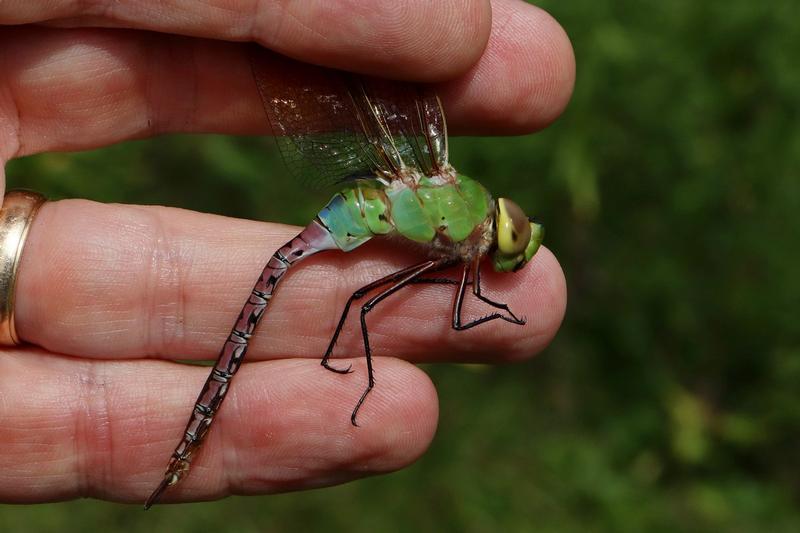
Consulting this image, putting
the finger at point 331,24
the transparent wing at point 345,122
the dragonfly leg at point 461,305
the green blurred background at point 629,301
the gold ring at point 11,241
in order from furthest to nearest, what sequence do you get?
the green blurred background at point 629,301, the transparent wing at point 345,122, the dragonfly leg at point 461,305, the gold ring at point 11,241, the finger at point 331,24

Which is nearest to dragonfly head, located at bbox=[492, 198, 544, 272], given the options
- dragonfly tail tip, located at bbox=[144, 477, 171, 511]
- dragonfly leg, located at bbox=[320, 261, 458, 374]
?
dragonfly leg, located at bbox=[320, 261, 458, 374]

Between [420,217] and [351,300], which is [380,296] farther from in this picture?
[420,217]

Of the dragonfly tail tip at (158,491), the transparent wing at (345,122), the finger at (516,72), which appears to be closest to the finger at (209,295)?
the transparent wing at (345,122)

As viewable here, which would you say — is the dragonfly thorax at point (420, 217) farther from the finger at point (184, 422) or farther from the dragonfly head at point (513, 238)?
the finger at point (184, 422)

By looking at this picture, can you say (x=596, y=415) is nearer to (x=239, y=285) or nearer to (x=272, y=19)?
(x=239, y=285)

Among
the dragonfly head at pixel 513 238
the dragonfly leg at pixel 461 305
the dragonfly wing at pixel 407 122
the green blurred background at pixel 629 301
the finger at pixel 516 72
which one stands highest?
the finger at pixel 516 72

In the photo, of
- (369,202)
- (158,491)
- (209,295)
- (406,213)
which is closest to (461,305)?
(406,213)
